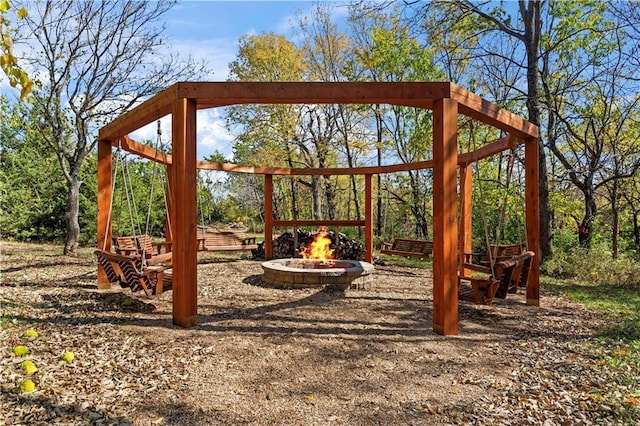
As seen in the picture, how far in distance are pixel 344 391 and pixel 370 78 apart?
54.7ft

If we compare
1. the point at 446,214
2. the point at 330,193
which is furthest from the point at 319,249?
the point at 330,193

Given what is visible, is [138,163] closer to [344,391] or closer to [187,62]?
[187,62]

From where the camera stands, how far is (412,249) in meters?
10.7

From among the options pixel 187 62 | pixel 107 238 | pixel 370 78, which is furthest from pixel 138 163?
pixel 107 238

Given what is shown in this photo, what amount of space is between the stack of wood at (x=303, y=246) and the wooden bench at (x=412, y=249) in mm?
1025

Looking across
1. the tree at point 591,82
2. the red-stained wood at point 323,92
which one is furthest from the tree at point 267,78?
the red-stained wood at point 323,92

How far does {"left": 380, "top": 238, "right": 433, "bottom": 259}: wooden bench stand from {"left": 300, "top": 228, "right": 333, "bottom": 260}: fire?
5.44 ft

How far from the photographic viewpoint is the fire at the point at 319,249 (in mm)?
9547

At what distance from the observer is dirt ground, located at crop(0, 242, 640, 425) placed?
265 centimetres

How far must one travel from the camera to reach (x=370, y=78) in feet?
58.1

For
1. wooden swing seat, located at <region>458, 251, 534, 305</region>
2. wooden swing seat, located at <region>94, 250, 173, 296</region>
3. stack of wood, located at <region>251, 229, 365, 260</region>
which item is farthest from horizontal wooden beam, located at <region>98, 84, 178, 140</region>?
stack of wood, located at <region>251, 229, 365, 260</region>

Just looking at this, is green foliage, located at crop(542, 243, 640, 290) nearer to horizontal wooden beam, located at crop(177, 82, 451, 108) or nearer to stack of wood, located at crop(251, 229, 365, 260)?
stack of wood, located at crop(251, 229, 365, 260)

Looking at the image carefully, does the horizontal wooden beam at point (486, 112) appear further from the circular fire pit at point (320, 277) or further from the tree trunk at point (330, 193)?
the tree trunk at point (330, 193)

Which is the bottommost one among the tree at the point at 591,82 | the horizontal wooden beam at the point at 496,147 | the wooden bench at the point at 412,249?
the wooden bench at the point at 412,249
